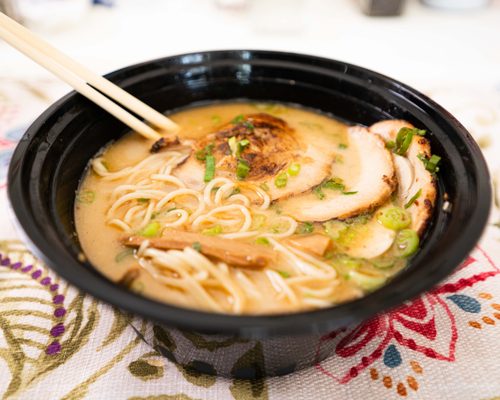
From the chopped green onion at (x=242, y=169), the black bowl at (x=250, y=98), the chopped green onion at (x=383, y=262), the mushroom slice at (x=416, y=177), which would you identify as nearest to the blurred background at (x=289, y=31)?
the black bowl at (x=250, y=98)

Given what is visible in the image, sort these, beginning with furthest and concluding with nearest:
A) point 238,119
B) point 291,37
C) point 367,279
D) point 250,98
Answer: point 291,37 → point 250,98 → point 238,119 → point 367,279

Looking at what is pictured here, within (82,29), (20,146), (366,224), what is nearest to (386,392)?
(366,224)

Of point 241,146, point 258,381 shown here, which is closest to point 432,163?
point 241,146

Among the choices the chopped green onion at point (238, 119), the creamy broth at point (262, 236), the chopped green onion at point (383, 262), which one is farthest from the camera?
the chopped green onion at point (238, 119)

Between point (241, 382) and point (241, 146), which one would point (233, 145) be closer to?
point (241, 146)

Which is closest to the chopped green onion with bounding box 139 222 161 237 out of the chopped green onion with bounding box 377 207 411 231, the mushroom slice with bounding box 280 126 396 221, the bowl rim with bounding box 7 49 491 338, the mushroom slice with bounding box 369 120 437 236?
the bowl rim with bounding box 7 49 491 338

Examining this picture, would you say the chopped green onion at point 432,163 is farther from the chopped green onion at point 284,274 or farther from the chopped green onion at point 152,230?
the chopped green onion at point 152,230

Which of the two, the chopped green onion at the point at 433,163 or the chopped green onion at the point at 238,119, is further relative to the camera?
the chopped green onion at the point at 238,119
